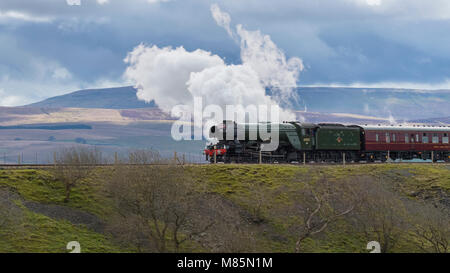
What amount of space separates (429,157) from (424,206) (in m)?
24.4

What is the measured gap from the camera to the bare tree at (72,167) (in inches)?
1990

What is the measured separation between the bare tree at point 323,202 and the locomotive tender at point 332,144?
750 cm

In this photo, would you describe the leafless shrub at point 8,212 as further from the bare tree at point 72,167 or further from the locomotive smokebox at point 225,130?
the locomotive smokebox at point 225,130

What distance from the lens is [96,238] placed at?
146ft

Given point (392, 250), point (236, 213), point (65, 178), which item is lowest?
point (392, 250)

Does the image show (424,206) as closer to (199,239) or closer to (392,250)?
(392,250)

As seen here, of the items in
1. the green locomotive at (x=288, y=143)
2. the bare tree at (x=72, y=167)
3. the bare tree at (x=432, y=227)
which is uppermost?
the green locomotive at (x=288, y=143)

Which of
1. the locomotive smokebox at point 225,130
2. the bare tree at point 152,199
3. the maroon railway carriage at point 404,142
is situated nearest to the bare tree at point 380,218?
the locomotive smokebox at point 225,130

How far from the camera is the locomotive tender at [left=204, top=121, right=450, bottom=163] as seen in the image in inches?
2495

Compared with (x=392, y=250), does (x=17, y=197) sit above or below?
above

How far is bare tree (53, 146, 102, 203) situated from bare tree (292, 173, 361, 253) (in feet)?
62.6

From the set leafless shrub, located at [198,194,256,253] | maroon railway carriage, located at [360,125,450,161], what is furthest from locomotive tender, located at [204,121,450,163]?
leafless shrub, located at [198,194,256,253]

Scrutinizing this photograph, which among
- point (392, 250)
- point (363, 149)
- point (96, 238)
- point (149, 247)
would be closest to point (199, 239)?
point (149, 247)

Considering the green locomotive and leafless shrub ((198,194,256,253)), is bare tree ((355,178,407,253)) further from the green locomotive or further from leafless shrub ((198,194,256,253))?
the green locomotive
